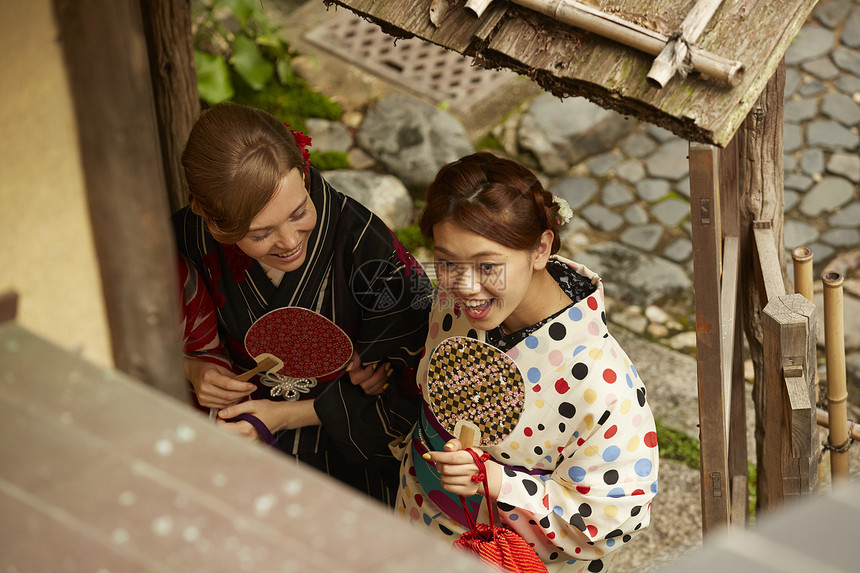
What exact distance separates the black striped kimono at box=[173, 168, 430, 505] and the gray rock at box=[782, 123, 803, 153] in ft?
15.1

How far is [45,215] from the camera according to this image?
151 centimetres

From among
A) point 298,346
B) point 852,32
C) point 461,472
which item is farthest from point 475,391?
point 852,32

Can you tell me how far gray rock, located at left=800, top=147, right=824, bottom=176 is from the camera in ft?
21.2

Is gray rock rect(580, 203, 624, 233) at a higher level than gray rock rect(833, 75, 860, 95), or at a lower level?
lower

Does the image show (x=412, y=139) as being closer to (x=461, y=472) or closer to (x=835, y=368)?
(x=835, y=368)

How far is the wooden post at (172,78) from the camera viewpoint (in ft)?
13.1

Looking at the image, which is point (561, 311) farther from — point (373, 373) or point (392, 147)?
point (392, 147)

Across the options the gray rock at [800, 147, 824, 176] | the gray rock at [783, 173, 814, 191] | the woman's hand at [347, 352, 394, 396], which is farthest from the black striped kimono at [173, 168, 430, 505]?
the gray rock at [800, 147, 824, 176]

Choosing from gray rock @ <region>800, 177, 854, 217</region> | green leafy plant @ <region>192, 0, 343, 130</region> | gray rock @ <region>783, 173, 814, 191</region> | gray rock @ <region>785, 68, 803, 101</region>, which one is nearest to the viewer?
gray rock @ <region>800, 177, 854, 217</region>

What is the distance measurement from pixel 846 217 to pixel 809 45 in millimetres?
1873

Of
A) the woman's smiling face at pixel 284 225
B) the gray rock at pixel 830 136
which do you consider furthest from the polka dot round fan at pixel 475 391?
the gray rock at pixel 830 136

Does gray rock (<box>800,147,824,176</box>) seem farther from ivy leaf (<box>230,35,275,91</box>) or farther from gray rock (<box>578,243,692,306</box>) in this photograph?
ivy leaf (<box>230,35,275,91</box>)

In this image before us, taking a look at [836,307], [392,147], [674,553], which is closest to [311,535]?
[836,307]

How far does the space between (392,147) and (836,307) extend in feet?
12.5
